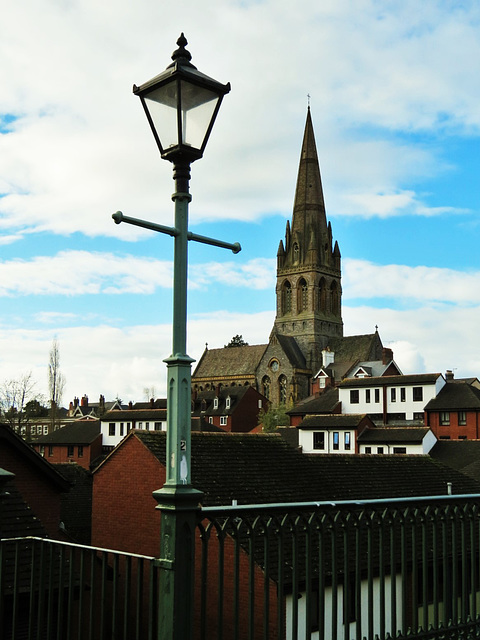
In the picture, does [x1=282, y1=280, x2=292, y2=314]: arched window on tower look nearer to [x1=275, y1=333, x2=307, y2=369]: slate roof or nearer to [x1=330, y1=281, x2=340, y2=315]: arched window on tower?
[x1=330, y1=281, x2=340, y2=315]: arched window on tower

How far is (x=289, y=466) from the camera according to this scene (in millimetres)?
23234

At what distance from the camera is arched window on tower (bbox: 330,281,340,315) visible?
423 ft

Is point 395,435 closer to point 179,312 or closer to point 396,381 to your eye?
point 396,381

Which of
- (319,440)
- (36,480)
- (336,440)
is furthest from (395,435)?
(36,480)

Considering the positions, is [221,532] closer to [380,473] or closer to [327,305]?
[380,473]

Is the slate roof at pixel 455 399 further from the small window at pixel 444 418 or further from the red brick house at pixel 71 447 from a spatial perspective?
the red brick house at pixel 71 447

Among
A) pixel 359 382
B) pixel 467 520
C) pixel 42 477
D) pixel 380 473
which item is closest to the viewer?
pixel 467 520

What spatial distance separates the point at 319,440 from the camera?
201ft

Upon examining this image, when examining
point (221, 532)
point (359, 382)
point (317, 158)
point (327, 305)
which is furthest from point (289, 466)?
point (317, 158)

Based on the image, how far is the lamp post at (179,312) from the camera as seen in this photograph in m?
4.46

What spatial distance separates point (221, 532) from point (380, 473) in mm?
22472

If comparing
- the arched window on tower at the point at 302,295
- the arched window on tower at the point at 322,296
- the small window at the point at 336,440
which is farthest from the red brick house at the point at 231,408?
the small window at the point at 336,440

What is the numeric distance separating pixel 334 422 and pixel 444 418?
10.9m

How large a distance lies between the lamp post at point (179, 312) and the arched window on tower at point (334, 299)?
124675mm
